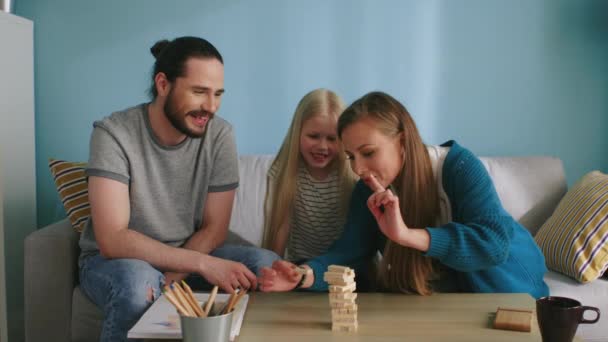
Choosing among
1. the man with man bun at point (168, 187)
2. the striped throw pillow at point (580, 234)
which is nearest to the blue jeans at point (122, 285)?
the man with man bun at point (168, 187)

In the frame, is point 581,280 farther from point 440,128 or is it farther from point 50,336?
point 50,336

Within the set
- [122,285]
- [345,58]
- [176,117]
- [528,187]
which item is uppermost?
[345,58]

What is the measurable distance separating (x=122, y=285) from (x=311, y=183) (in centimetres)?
73

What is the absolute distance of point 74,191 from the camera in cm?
213

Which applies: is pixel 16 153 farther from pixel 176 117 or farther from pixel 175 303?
pixel 175 303

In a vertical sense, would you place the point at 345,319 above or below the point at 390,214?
below

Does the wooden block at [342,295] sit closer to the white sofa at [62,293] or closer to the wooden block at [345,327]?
A: the wooden block at [345,327]

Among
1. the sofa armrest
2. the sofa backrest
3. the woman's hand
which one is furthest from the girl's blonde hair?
the sofa armrest

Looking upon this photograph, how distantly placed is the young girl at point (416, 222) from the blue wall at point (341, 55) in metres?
0.98

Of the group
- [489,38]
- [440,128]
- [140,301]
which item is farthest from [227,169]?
[489,38]

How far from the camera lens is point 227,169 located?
1873mm

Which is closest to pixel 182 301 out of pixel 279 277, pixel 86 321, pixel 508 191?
pixel 279 277

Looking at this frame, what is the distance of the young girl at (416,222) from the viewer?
1.44 meters

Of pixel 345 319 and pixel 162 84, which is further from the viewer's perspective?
pixel 162 84
